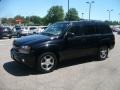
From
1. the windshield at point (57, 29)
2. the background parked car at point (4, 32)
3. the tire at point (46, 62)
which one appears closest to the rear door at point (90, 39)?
the windshield at point (57, 29)

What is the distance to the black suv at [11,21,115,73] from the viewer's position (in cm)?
697

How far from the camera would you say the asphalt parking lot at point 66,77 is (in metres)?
5.77

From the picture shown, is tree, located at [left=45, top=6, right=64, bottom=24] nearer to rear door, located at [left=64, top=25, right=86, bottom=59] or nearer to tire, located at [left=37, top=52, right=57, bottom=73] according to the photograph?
rear door, located at [left=64, top=25, right=86, bottom=59]

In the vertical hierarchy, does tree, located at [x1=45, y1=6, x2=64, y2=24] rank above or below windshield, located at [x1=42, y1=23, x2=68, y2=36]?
above

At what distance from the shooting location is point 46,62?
7.22m

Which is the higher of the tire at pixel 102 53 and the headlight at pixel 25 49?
the headlight at pixel 25 49

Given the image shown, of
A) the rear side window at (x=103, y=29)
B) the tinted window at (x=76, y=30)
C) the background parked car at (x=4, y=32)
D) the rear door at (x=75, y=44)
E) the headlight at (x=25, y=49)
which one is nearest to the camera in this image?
the headlight at (x=25, y=49)

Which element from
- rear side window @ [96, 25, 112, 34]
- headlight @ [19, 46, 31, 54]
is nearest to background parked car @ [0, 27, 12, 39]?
rear side window @ [96, 25, 112, 34]

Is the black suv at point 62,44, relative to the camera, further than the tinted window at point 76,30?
No

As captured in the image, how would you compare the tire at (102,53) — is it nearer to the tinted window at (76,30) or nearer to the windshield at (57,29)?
the tinted window at (76,30)

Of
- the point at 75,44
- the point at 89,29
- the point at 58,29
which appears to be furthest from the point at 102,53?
the point at 58,29

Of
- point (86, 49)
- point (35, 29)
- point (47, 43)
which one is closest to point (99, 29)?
point (86, 49)

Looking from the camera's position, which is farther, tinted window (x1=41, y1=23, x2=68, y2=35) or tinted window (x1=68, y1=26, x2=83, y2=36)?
tinted window (x1=68, y1=26, x2=83, y2=36)

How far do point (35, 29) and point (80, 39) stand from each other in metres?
24.4
